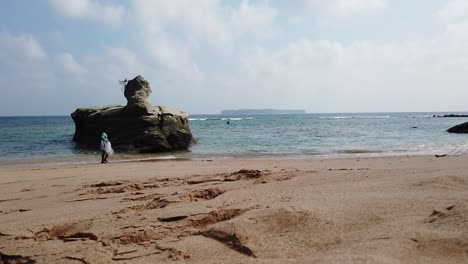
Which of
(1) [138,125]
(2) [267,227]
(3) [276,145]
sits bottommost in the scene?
(3) [276,145]

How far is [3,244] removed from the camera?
404 cm

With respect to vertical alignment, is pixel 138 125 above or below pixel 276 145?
above

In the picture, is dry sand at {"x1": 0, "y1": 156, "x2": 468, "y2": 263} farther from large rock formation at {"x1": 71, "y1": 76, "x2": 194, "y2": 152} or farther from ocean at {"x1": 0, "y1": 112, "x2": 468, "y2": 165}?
large rock formation at {"x1": 71, "y1": 76, "x2": 194, "y2": 152}

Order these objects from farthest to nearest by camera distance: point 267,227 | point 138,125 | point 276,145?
point 138,125, point 276,145, point 267,227

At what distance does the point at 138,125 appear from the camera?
24453mm

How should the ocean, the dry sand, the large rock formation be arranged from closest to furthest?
the dry sand
the ocean
the large rock formation

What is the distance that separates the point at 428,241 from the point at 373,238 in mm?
396

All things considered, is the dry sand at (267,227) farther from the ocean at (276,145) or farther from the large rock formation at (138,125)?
the large rock formation at (138,125)

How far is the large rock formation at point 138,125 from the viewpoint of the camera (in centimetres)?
2358

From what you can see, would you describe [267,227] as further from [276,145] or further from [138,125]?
[138,125]

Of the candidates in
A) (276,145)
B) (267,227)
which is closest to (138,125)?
(276,145)

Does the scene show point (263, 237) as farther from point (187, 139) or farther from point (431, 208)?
point (187, 139)

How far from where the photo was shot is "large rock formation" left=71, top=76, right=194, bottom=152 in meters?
23.6

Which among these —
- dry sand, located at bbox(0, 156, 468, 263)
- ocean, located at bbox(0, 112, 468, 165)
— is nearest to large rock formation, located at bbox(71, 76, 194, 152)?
ocean, located at bbox(0, 112, 468, 165)
